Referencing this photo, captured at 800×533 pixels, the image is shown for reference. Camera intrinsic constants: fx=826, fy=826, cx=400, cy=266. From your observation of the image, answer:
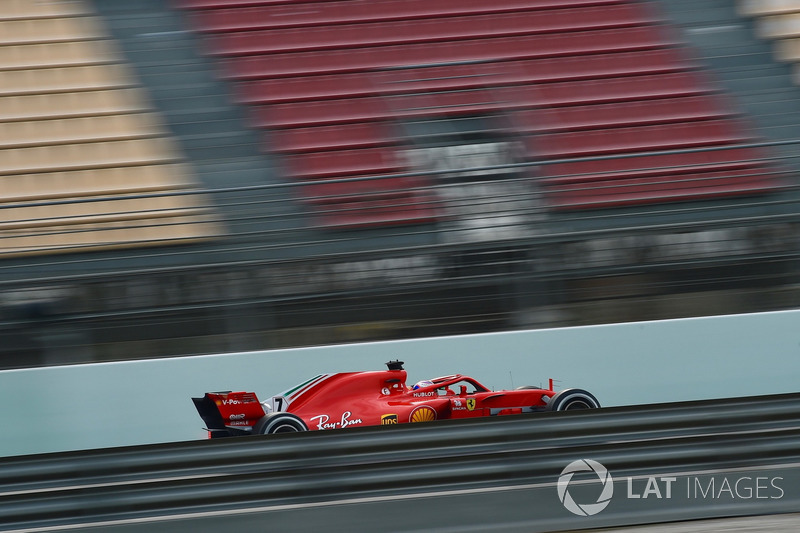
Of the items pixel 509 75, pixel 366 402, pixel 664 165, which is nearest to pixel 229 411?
pixel 366 402

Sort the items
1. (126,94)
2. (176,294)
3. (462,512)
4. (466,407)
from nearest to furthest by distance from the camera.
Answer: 1. (462,512)
2. (176,294)
3. (466,407)
4. (126,94)

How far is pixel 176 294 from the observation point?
3.79 metres

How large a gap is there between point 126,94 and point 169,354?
3525 mm

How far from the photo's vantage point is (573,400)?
3678 millimetres

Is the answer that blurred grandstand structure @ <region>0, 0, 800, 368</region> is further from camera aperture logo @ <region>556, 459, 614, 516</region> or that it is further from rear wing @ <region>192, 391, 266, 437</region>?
camera aperture logo @ <region>556, 459, 614, 516</region>

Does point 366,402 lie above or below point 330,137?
below

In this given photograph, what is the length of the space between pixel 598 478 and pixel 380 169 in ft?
12.4

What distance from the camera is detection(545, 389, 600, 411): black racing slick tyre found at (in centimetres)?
367

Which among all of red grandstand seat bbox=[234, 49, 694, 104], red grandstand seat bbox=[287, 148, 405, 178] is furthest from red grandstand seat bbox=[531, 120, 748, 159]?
red grandstand seat bbox=[287, 148, 405, 178]

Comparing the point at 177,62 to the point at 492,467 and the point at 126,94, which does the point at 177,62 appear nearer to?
the point at 126,94

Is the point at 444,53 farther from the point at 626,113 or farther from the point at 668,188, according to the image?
the point at 668,188

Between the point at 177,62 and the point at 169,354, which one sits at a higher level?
the point at 177,62

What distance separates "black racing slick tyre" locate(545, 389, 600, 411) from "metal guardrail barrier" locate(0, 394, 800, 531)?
2.49ft

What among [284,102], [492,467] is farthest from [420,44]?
[492,467]
